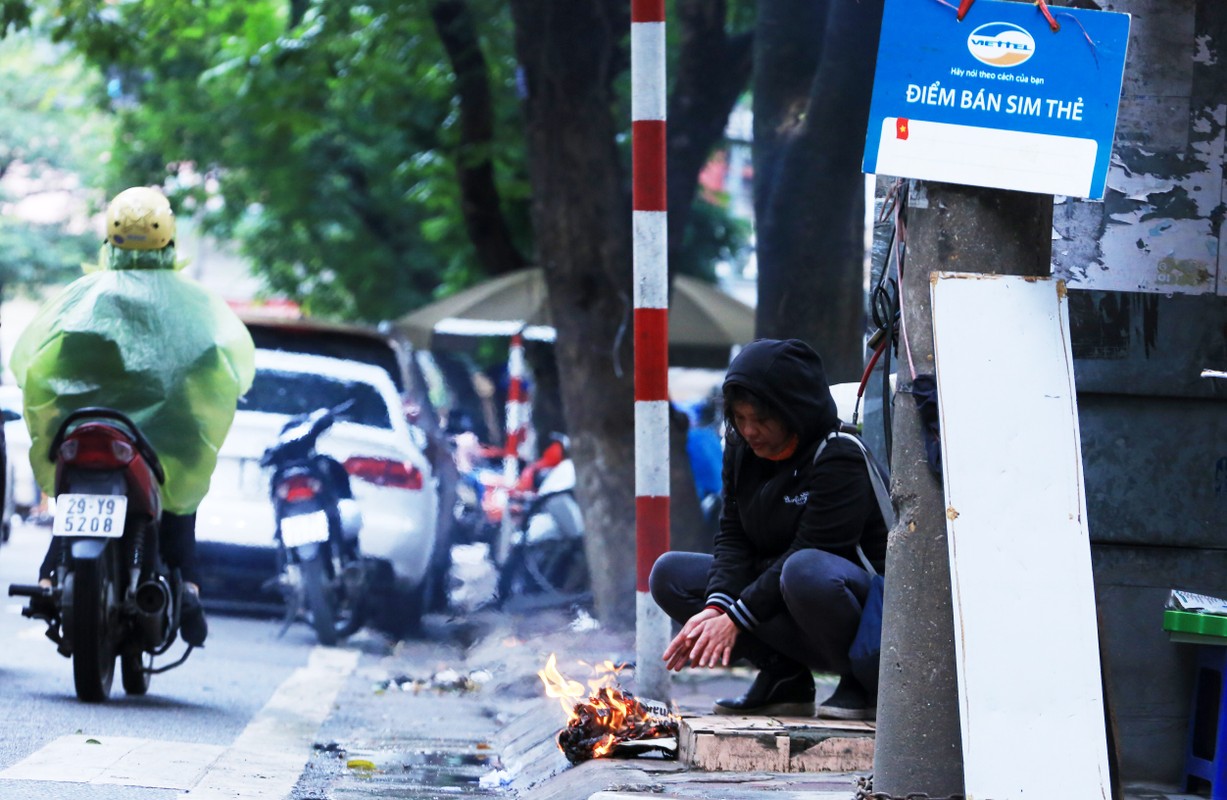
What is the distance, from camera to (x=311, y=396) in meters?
9.98

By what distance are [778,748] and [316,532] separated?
492 cm

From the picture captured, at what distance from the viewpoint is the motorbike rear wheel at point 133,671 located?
21.1 ft

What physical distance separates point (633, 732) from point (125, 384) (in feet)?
8.43

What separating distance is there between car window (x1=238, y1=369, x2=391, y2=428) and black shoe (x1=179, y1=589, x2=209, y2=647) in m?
3.22

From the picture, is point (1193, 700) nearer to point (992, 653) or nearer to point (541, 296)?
point (992, 653)

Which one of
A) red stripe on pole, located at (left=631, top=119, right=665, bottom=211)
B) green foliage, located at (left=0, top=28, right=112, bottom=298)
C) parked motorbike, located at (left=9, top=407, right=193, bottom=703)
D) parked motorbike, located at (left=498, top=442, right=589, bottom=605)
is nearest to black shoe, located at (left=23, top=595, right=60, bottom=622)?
parked motorbike, located at (left=9, top=407, right=193, bottom=703)

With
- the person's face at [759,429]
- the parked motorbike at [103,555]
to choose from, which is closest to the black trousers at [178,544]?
the parked motorbike at [103,555]

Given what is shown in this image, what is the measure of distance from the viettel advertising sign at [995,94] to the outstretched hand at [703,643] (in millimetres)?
1460

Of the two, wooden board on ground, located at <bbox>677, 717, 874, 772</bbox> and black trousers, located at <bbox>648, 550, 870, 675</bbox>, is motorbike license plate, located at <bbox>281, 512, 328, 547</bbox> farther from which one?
wooden board on ground, located at <bbox>677, 717, 874, 772</bbox>

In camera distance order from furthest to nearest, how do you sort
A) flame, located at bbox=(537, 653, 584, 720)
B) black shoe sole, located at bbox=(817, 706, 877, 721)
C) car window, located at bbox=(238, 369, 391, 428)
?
car window, located at bbox=(238, 369, 391, 428) < flame, located at bbox=(537, 653, 584, 720) < black shoe sole, located at bbox=(817, 706, 877, 721)

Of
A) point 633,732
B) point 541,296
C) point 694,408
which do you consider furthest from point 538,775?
point 694,408

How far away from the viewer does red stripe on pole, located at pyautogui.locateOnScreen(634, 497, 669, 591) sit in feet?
19.9

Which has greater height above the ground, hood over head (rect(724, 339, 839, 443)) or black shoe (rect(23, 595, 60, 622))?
hood over head (rect(724, 339, 839, 443))

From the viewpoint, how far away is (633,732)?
5.00 m
